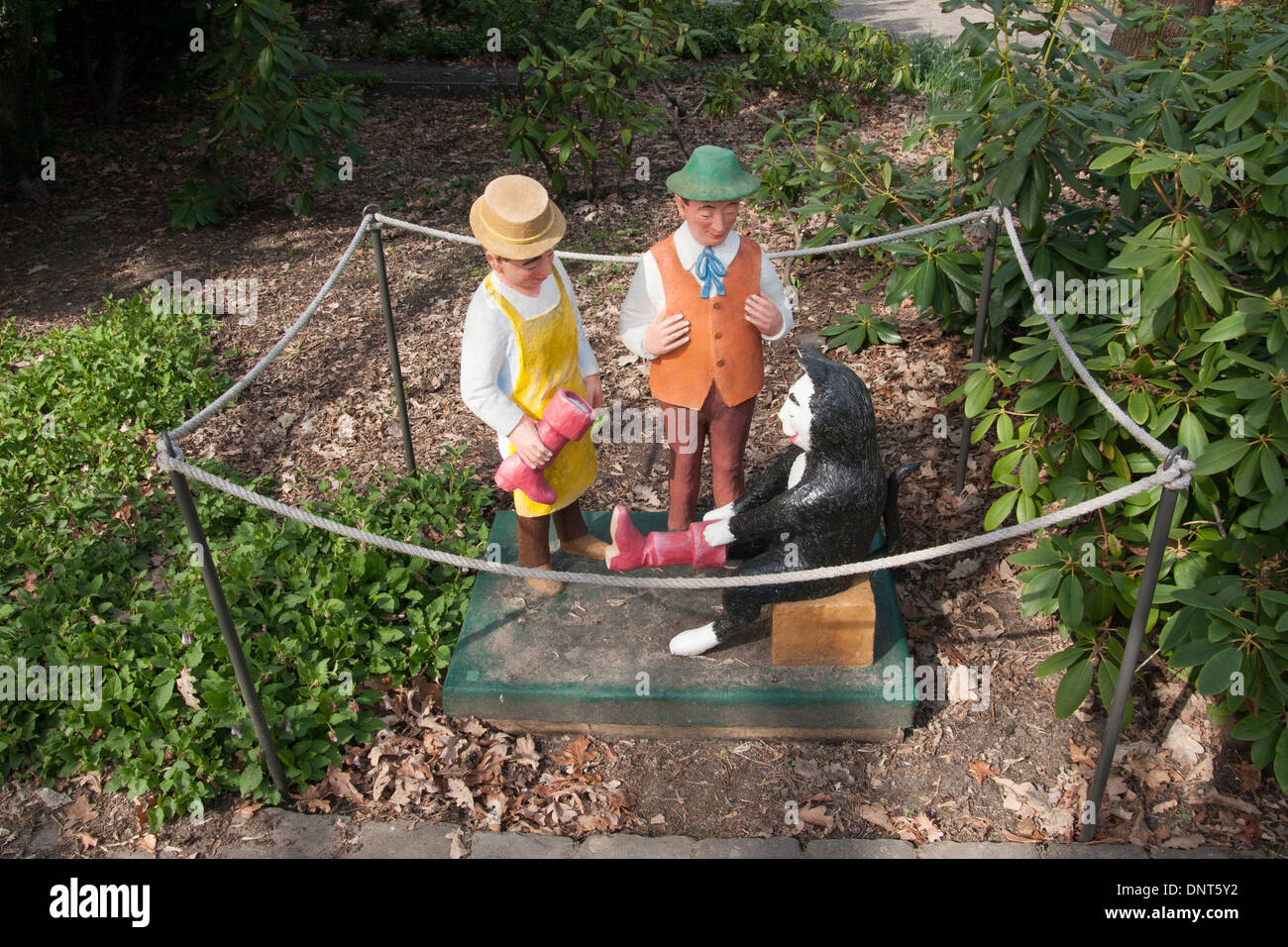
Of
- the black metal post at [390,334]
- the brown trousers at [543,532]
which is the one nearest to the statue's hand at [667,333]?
the brown trousers at [543,532]

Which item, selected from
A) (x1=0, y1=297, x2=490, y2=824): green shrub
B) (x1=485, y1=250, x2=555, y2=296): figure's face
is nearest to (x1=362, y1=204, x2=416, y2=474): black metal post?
(x1=0, y1=297, x2=490, y2=824): green shrub

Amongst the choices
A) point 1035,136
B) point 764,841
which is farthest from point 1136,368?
point 764,841

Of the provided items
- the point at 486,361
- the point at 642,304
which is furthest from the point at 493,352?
the point at 642,304

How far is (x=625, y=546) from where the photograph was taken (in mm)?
3318

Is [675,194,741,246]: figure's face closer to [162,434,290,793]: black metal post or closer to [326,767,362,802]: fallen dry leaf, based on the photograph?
[162,434,290,793]: black metal post

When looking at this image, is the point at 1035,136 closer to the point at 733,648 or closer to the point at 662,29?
the point at 733,648

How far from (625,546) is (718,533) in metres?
0.32

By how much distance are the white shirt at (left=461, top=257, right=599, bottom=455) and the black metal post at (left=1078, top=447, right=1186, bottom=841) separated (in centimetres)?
176

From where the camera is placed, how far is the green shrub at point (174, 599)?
3.22m

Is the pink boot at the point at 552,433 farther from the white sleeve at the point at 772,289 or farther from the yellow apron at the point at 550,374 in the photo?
the white sleeve at the point at 772,289

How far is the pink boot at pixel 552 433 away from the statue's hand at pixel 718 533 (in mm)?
502

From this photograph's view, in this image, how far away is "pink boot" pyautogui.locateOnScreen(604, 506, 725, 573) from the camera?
128 inches

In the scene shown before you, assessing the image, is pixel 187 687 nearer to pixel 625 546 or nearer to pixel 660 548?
pixel 625 546

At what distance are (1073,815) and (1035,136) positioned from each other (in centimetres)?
225
